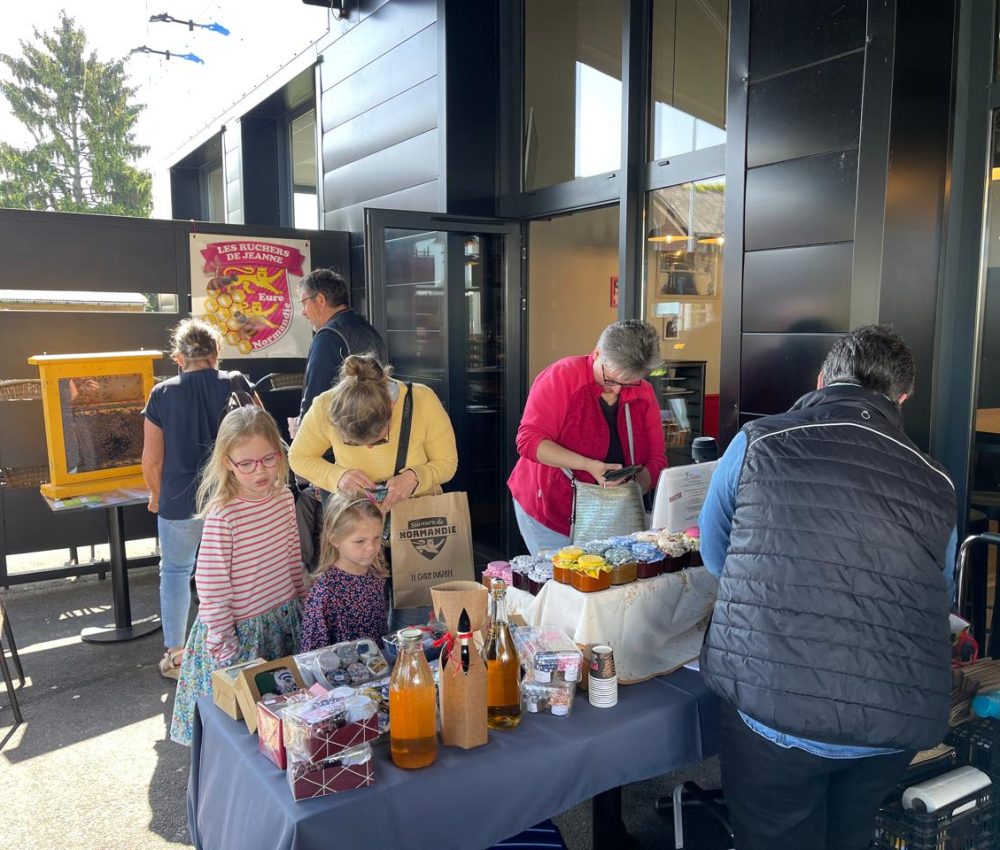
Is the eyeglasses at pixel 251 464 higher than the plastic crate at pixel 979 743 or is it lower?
higher

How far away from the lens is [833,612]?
1514mm

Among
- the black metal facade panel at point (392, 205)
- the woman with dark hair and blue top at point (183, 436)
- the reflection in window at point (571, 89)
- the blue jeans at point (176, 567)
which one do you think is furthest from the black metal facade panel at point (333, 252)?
the blue jeans at point (176, 567)

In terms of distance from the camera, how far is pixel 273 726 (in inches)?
60.1

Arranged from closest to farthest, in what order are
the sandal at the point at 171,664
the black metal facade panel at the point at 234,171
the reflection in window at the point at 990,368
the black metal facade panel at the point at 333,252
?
the reflection in window at the point at 990,368 < the sandal at the point at 171,664 < the black metal facade panel at the point at 333,252 < the black metal facade panel at the point at 234,171

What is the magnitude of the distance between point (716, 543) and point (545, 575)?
0.52 meters

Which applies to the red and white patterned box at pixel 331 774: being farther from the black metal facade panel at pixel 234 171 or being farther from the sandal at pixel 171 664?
the black metal facade panel at pixel 234 171

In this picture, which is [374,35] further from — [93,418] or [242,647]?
[242,647]

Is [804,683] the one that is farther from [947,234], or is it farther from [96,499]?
[96,499]

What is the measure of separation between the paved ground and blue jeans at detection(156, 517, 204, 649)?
0.30 m

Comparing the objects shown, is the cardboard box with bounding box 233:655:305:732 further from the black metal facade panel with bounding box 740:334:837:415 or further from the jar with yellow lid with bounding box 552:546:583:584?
the black metal facade panel with bounding box 740:334:837:415

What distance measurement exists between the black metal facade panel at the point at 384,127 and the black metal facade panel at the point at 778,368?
9.75 feet

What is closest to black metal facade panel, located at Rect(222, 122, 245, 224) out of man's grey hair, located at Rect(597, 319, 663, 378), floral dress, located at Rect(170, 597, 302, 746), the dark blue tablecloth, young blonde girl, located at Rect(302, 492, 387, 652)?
man's grey hair, located at Rect(597, 319, 663, 378)

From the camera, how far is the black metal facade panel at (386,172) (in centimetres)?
530

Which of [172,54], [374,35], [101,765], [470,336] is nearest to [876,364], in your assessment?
[101,765]
